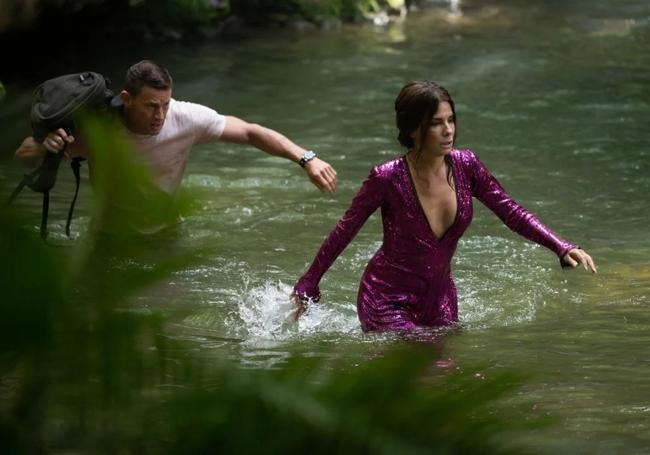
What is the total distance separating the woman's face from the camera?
5875 millimetres

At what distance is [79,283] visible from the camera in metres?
1.39

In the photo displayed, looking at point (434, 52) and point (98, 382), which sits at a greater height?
point (98, 382)

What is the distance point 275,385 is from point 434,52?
16.0m

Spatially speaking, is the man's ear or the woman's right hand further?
the man's ear

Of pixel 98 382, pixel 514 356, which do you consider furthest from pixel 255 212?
pixel 98 382

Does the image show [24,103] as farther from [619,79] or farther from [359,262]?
[619,79]

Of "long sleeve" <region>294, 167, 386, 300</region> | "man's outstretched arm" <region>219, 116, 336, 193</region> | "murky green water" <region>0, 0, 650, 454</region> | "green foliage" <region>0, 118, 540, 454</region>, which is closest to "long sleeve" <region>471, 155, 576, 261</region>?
"long sleeve" <region>294, 167, 386, 300</region>

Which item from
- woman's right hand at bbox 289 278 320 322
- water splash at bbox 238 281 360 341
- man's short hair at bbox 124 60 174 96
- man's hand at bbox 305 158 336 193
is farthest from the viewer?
man's short hair at bbox 124 60 174 96

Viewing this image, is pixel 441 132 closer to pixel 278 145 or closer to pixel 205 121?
pixel 278 145

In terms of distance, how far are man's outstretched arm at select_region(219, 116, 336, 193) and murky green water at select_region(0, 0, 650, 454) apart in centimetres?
Result: 49

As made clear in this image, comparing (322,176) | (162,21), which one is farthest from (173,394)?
(162,21)

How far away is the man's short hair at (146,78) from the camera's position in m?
7.10

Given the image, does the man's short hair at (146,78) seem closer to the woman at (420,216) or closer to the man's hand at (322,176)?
the man's hand at (322,176)

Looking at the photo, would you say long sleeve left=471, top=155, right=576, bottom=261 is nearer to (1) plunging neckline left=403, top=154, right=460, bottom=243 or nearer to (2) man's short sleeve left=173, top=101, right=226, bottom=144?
(1) plunging neckline left=403, top=154, right=460, bottom=243
